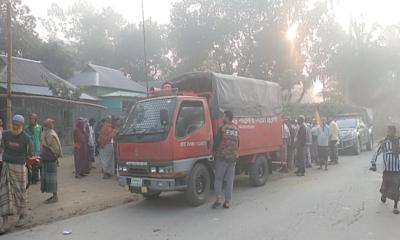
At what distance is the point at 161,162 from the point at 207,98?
91.4 inches

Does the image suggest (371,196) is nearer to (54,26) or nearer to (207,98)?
(207,98)

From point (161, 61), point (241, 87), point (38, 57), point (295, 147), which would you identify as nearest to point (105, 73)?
point (38, 57)

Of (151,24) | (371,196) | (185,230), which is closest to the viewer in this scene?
(185,230)

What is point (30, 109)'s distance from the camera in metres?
24.4

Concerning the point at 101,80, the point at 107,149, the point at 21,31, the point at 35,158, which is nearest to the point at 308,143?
the point at 107,149

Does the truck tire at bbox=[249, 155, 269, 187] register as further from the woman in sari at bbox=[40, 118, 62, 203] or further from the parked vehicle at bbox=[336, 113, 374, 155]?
the parked vehicle at bbox=[336, 113, 374, 155]

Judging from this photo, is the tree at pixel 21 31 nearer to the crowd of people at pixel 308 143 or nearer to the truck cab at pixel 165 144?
the crowd of people at pixel 308 143

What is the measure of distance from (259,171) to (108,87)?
27.1m

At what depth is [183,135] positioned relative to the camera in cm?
932

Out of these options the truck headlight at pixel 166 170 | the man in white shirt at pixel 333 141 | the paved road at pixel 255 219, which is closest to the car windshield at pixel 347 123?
the man in white shirt at pixel 333 141

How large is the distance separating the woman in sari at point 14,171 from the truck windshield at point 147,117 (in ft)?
7.50

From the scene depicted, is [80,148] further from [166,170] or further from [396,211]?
[396,211]

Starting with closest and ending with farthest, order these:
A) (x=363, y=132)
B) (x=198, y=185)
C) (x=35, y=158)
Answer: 1. (x=198, y=185)
2. (x=35, y=158)
3. (x=363, y=132)

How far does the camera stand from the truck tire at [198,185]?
366 inches
